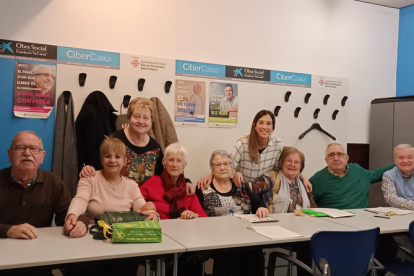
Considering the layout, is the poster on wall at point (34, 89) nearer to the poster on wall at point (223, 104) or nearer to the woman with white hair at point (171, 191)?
the woman with white hair at point (171, 191)

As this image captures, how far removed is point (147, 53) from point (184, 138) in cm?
93

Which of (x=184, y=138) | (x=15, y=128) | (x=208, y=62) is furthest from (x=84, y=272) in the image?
(x=208, y=62)

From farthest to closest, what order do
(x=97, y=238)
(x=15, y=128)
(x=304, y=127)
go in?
(x=304, y=127) → (x=15, y=128) → (x=97, y=238)

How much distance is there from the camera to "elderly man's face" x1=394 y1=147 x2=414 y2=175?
12.2ft

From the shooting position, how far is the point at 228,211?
121 inches

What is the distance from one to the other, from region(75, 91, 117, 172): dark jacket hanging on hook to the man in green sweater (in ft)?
6.54

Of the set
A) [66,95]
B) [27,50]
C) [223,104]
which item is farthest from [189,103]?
[27,50]

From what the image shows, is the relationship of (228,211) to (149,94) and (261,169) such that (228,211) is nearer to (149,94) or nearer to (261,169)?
(261,169)

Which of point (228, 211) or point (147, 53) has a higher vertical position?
point (147, 53)

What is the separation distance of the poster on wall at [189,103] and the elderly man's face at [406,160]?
1.94 meters

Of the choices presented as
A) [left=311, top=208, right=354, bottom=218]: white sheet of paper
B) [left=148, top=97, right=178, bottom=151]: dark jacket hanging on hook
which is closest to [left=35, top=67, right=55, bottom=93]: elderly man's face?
[left=148, top=97, right=178, bottom=151]: dark jacket hanging on hook

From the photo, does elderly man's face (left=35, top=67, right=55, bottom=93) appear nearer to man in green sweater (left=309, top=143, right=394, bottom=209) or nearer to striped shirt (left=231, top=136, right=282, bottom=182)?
striped shirt (left=231, top=136, right=282, bottom=182)

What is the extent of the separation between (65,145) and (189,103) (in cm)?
131

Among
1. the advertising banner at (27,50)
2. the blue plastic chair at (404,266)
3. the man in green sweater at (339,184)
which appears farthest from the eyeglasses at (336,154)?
the advertising banner at (27,50)
